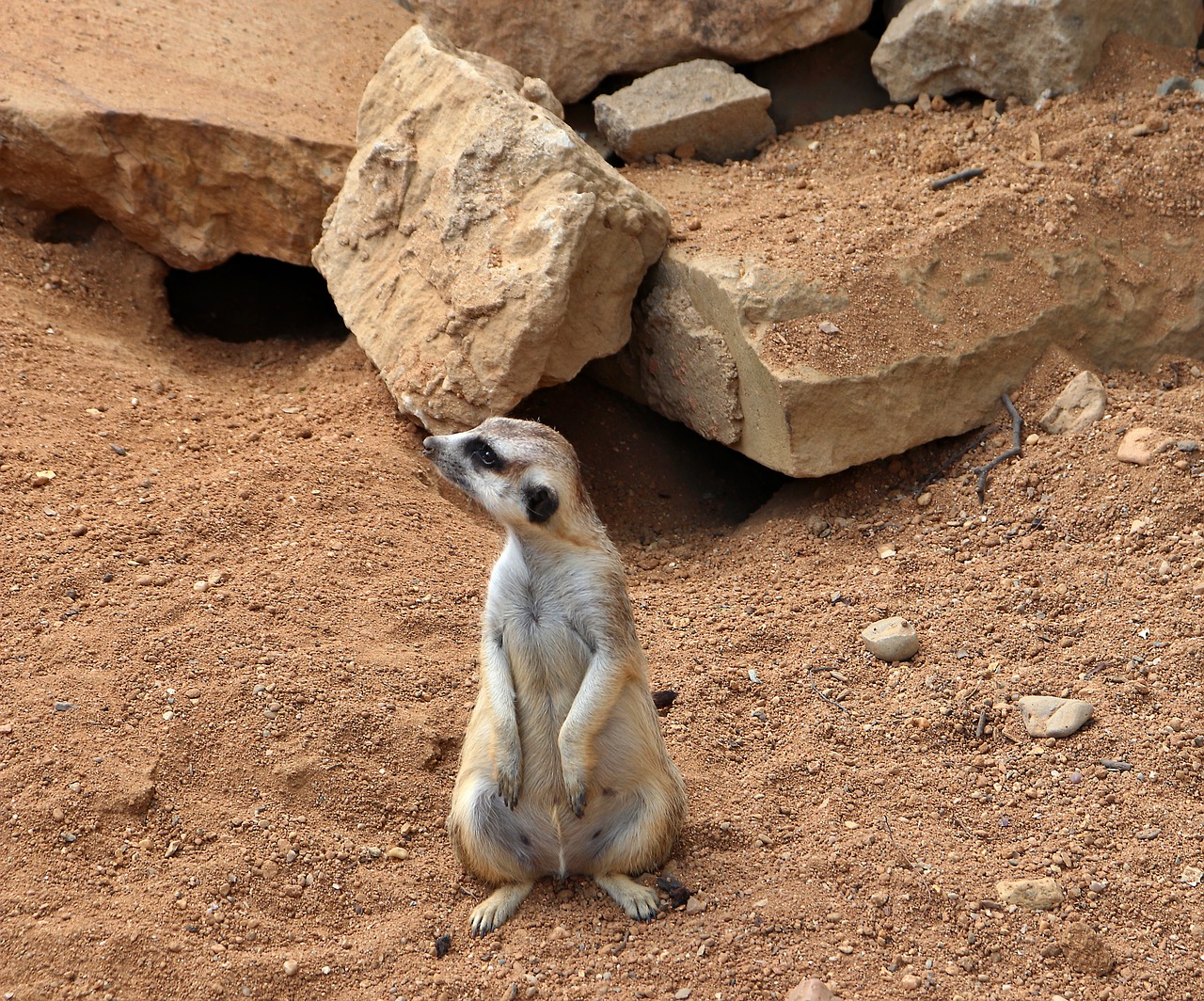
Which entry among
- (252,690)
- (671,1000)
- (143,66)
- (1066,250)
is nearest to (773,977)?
(671,1000)

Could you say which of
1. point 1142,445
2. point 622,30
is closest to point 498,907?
point 1142,445

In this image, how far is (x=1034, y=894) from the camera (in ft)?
8.92

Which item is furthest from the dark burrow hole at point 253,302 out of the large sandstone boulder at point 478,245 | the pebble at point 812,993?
the pebble at point 812,993

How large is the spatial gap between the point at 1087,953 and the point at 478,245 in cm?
318

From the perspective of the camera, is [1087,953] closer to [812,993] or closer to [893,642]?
[812,993]

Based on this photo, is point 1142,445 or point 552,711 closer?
point 552,711

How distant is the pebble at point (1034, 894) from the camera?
107 inches

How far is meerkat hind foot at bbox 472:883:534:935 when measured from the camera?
9.27 feet

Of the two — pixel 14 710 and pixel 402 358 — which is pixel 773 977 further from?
pixel 402 358

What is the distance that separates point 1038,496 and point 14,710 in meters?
3.44

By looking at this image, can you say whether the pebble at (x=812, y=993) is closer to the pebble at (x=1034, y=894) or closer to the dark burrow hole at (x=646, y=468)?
the pebble at (x=1034, y=894)

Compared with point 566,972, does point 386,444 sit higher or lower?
higher

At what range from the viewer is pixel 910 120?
5.42 meters

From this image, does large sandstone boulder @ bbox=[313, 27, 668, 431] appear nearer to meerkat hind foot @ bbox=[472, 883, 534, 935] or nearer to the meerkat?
the meerkat
